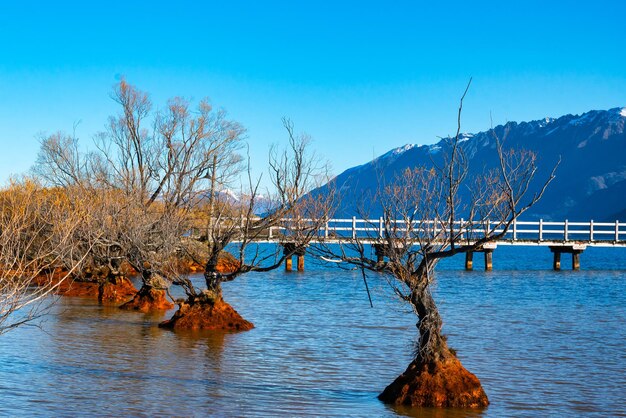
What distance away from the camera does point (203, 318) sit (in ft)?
74.4

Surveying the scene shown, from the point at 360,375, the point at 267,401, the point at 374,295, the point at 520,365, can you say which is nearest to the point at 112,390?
the point at 267,401

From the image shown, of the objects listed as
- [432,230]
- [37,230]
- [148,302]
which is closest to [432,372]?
[432,230]

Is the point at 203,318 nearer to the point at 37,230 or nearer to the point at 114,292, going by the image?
the point at 37,230

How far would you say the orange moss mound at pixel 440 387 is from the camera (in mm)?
13844

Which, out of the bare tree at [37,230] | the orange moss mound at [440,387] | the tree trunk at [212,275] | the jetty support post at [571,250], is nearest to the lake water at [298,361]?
the orange moss mound at [440,387]

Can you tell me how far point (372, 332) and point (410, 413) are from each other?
1086 cm

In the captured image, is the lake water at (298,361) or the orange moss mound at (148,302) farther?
the orange moss mound at (148,302)

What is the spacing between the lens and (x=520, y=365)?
19.3m

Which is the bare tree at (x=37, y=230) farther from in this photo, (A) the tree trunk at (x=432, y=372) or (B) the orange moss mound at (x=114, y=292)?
(A) the tree trunk at (x=432, y=372)

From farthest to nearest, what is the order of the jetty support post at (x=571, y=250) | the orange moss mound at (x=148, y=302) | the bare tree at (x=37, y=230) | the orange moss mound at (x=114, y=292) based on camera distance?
the jetty support post at (x=571, y=250) → the orange moss mound at (x=114, y=292) → the orange moss mound at (x=148, y=302) → the bare tree at (x=37, y=230)

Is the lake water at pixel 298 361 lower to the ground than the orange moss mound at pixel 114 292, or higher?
lower

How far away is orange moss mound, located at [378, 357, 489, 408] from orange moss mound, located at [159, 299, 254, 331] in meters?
9.29

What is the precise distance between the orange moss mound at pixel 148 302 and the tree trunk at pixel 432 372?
14.1 m

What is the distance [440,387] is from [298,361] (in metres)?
5.68
